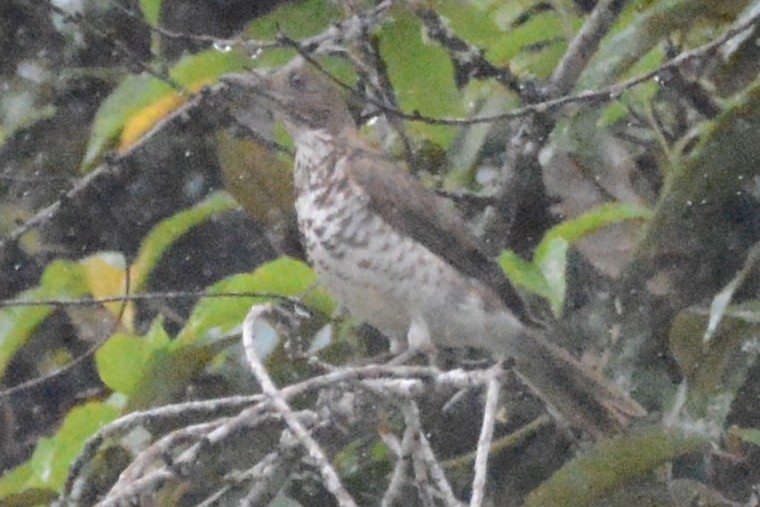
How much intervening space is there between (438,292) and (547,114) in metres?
0.32

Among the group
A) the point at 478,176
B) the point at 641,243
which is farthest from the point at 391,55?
the point at 641,243

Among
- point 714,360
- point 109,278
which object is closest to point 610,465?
point 714,360

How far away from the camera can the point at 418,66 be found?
6.77 ft

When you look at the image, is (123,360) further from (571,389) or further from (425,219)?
(571,389)

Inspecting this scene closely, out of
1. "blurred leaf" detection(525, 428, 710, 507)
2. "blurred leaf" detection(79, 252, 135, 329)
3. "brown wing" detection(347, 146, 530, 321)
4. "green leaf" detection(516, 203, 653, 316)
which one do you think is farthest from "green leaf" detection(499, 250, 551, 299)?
"blurred leaf" detection(79, 252, 135, 329)

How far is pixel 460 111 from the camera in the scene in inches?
83.1

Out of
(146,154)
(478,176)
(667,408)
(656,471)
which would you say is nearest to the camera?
(656,471)

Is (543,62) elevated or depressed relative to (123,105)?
depressed

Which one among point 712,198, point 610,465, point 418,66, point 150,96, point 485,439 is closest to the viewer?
point 485,439

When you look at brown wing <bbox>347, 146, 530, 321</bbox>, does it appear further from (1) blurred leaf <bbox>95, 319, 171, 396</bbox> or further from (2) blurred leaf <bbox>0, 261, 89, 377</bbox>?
(2) blurred leaf <bbox>0, 261, 89, 377</bbox>

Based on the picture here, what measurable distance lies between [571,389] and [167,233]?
0.80 meters

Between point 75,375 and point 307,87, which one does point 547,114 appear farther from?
point 75,375

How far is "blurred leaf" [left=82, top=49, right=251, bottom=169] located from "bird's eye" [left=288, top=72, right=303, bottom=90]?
8cm

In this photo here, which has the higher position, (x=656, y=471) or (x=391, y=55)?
(x=391, y=55)
